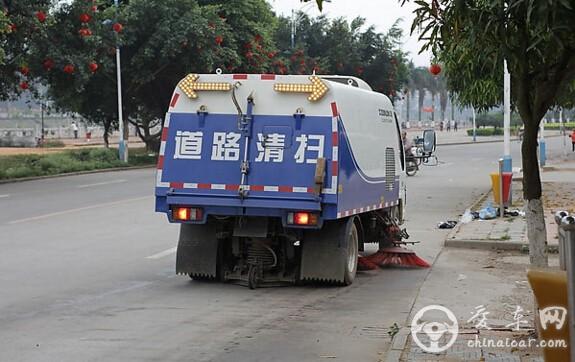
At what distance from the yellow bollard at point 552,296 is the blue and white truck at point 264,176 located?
4.84 m

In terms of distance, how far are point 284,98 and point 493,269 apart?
4.19 meters

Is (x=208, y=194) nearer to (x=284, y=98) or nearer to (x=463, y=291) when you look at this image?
(x=284, y=98)

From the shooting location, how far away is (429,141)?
42.3 m

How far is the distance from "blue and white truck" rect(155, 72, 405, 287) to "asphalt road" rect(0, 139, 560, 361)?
43 cm

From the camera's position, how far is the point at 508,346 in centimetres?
746

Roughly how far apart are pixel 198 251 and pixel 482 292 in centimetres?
364

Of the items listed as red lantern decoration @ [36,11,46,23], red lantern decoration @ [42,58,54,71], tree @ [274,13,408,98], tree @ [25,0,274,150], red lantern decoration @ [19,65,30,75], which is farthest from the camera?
tree @ [274,13,408,98]

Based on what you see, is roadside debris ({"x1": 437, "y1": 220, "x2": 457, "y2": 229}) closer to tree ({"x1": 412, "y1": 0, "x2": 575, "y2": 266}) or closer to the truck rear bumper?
the truck rear bumper

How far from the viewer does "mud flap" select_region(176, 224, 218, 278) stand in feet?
A: 37.1

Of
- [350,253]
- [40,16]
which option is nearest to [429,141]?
[40,16]

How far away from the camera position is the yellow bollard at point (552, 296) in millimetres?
5566

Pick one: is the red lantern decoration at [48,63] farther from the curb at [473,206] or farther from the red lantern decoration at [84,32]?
the curb at [473,206]

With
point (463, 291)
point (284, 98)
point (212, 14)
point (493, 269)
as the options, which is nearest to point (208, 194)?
point (284, 98)

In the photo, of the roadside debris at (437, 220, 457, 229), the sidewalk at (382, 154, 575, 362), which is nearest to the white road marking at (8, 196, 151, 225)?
the roadside debris at (437, 220, 457, 229)
